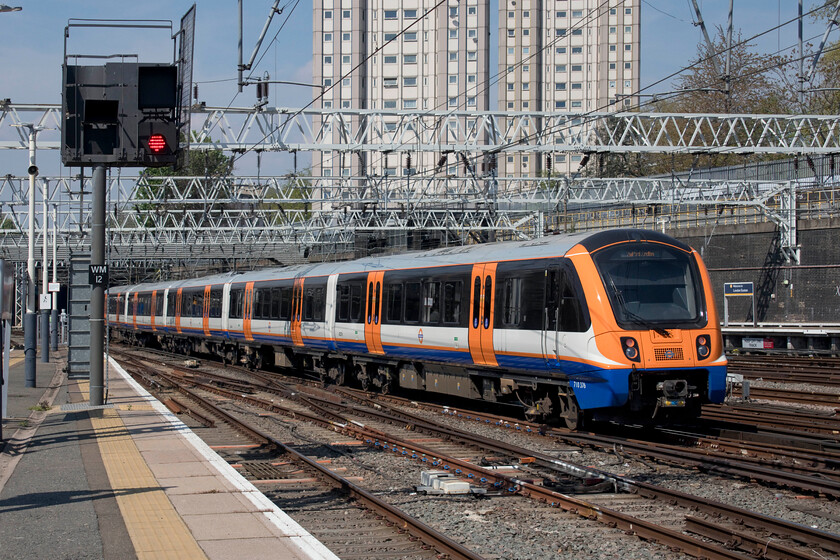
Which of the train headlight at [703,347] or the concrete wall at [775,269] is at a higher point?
the concrete wall at [775,269]

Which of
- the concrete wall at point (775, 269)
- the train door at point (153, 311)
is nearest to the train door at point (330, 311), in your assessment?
the concrete wall at point (775, 269)

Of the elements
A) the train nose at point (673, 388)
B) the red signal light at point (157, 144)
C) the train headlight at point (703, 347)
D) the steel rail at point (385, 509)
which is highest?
the red signal light at point (157, 144)

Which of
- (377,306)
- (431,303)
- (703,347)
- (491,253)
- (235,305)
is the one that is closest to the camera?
Answer: (703,347)

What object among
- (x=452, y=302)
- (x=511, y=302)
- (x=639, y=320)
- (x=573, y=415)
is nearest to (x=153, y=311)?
(x=452, y=302)

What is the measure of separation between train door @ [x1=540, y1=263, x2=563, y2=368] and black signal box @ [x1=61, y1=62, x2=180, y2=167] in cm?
644

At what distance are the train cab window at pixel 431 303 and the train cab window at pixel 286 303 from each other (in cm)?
851

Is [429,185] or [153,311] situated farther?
[429,185]

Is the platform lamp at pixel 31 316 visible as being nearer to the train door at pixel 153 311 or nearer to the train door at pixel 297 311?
the train door at pixel 297 311

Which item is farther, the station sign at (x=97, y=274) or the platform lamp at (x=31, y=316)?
the platform lamp at (x=31, y=316)

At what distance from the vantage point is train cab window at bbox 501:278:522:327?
15.1m

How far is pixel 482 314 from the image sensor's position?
1630 centimetres

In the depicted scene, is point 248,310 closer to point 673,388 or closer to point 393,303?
point 393,303

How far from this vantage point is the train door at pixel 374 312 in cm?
2030

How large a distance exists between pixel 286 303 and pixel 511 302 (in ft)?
40.0
